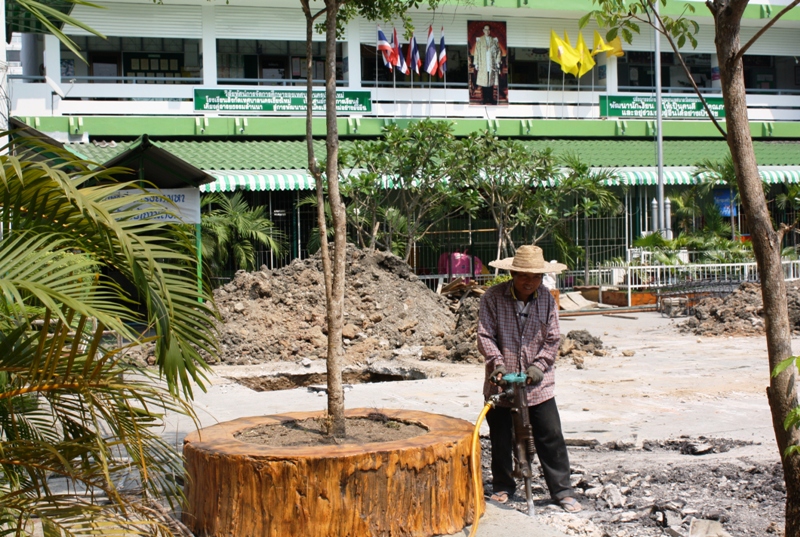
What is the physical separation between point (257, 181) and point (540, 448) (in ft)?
52.7

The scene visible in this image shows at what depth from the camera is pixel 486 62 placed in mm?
28422

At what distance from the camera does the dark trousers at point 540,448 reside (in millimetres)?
5633

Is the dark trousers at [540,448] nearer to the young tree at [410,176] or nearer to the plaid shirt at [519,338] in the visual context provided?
the plaid shirt at [519,338]

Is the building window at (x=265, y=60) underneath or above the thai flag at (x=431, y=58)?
above

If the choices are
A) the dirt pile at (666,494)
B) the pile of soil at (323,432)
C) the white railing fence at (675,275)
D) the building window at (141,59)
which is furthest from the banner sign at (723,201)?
the pile of soil at (323,432)

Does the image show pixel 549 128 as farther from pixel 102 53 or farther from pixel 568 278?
pixel 102 53

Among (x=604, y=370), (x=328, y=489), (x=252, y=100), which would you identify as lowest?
(x=604, y=370)

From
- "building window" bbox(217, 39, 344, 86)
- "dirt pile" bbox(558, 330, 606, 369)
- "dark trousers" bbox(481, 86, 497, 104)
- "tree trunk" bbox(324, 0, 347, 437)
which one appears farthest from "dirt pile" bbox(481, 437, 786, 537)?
"building window" bbox(217, 39, 344, 86)

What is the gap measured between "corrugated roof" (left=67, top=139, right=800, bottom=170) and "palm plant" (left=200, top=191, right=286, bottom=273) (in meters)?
1.71

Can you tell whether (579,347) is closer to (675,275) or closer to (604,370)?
(604,370)

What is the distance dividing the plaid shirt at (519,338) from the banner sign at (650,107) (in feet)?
78.6

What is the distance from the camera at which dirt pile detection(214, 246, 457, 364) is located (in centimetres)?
1380

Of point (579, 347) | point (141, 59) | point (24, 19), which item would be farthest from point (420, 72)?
point (579, 347)

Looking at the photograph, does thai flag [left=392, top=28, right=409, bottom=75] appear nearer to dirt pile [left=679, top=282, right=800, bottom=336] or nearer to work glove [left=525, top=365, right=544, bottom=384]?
dirt pile [left=679, top=282, right=800, bottom=336]
